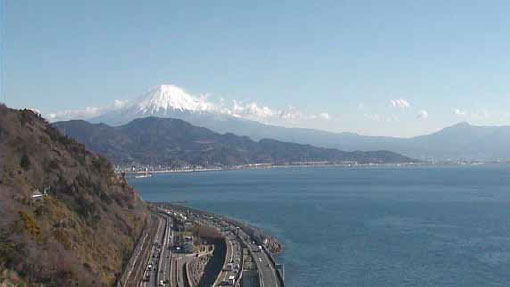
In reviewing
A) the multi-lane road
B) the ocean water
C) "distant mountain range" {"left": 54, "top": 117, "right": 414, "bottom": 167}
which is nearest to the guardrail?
the multi-lane road

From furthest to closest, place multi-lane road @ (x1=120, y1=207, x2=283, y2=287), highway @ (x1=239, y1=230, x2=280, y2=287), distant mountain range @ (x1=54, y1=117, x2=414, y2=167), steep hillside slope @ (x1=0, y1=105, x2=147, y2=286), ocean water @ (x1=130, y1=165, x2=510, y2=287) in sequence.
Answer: distant mountain range @ (x1=54, y1=117, x2=414, y2=167), ocean water @ (x1=130, y1=165, x2=510, y2=287), highway @ (x1=239, y1=230, x2=280, y2=287), multi-lane road @ (x1=120, y1=207, x2=283, y2=287), steep hillside slope @ (x1=0, y1=105, x2=147, y2=286)

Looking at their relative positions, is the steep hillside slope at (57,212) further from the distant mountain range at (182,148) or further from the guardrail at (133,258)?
the distant mountain range at (182,148)

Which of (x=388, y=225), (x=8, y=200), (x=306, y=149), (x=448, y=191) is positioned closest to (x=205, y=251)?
(x=8, y=200)

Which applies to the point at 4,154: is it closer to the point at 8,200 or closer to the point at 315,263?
the point at 8,200

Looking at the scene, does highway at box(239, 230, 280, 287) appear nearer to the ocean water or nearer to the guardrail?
the ocean water

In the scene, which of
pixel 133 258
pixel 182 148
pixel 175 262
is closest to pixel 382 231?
pixel 175 262
